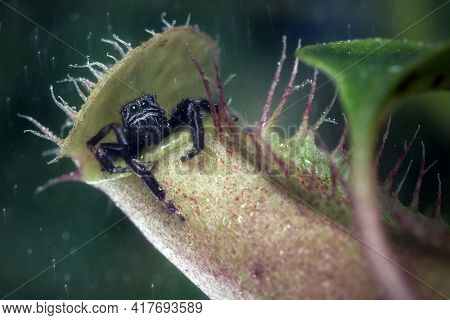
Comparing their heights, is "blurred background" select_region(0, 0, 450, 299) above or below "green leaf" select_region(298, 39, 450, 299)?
below

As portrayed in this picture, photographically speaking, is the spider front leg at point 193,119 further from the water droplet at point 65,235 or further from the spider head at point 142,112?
the water droplet at point 65,235

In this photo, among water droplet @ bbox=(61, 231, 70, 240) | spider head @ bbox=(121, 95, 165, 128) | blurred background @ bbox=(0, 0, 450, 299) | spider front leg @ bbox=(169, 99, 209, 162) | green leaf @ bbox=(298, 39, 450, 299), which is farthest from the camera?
water droplet @ bbox=(61, 231, 70, 240)

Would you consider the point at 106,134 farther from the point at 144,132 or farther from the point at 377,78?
the point at 377,78

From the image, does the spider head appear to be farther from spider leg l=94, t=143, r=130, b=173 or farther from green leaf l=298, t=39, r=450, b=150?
green leaf l=298, t=39, r=450, b=150

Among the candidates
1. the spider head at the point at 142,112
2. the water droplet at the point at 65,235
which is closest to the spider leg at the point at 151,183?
the spider head at the point at 142,112

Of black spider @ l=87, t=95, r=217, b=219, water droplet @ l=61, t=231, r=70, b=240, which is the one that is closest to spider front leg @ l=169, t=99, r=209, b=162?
black spider @ l=87, t=95, r=217, b=219

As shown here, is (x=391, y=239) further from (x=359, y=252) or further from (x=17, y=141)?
(x=17, y=141)

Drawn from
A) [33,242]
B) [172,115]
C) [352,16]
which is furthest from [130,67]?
[352,16]
